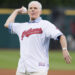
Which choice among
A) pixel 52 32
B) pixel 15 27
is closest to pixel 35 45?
pixel 52 32

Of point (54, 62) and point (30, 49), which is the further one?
point (54, 62)

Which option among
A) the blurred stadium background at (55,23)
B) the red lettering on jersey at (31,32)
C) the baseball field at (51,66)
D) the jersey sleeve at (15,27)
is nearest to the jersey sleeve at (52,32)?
the red lettering on jersey at (31,32)

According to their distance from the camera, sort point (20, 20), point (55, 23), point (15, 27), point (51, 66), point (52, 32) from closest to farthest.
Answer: point (52, 32) → point (15, 27) → point (51, 66) → point (20, 20) → point (55, 23)

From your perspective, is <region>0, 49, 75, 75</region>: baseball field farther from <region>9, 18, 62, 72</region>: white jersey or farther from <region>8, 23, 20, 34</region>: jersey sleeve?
<region>9, 18, 62, 72</region>: white jersey

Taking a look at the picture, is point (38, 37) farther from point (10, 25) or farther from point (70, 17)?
point (70, 17)

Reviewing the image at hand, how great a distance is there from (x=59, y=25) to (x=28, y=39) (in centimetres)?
1803

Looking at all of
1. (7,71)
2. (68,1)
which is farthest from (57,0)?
(7,71)

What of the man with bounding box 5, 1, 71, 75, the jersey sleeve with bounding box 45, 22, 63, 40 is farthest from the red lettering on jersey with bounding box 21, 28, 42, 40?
the jersey sleeve with bounding box 45, 22, 63, 40

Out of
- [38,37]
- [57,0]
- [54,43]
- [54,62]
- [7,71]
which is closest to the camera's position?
[38,37]

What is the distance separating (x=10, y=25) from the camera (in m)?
6.02

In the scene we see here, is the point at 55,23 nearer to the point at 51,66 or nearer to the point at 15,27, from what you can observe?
the point at 51,66

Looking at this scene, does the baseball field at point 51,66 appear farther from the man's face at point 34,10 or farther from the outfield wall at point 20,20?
the man's face at point 34,10

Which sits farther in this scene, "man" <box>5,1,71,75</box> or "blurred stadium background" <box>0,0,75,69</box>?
"blurred stadium background" <box>0,0,75,69</box>

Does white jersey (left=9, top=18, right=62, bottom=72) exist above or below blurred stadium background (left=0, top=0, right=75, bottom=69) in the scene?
Answer: above
